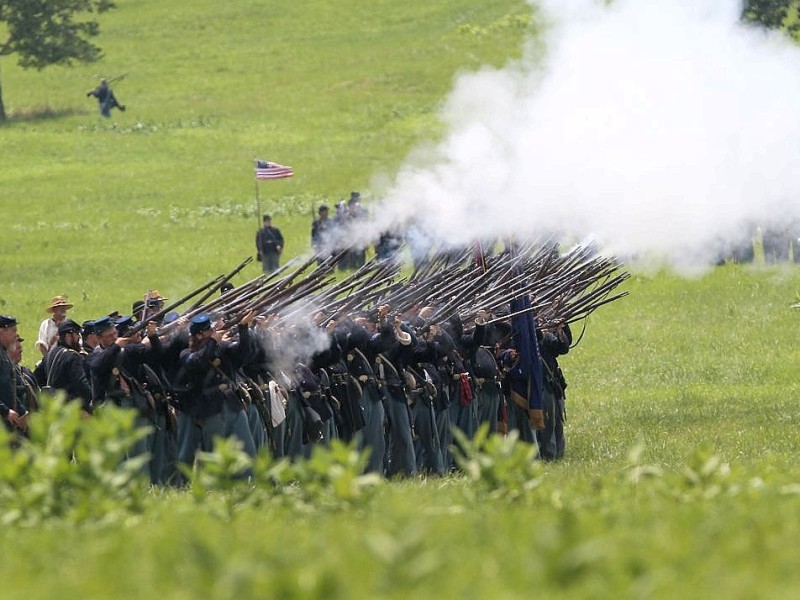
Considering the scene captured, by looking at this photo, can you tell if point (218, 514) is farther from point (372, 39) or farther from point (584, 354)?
point (372, 39)

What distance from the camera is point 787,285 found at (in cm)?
3244

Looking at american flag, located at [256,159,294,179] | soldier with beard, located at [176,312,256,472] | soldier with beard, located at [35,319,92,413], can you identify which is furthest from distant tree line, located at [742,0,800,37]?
soldier with beard, located at [35,319,92,413]

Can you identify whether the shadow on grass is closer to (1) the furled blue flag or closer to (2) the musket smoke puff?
(2) the musket smoke puff

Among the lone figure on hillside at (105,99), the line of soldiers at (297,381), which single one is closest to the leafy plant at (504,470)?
the line of soldiers at (297,381)

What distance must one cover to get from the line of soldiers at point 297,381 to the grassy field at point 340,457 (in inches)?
51.7

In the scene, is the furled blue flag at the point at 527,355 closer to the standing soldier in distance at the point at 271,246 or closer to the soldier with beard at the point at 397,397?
the soldier with beard at the point at 397,397

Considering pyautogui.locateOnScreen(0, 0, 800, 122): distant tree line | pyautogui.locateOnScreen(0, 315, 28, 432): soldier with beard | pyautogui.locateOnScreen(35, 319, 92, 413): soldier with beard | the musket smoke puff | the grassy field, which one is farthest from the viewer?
pyautogui.locateOnScreen(0, 0, 800, 122): distant tree line

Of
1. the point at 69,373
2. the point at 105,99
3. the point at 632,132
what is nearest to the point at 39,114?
the point at 105,99

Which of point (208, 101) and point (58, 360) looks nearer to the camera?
point (58, 360)

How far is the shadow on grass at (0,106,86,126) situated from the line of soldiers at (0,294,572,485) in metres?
45.1

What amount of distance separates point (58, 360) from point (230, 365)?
59.7 inches

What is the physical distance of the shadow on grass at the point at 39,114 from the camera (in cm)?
6106

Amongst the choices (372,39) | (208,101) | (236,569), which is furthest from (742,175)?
(372,39)

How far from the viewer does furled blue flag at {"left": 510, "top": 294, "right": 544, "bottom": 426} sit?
17.9 metres
